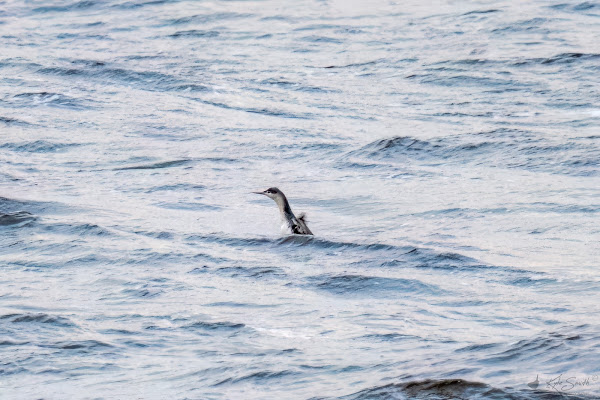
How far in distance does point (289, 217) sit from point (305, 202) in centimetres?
183

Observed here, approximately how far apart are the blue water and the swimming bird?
0.57ft

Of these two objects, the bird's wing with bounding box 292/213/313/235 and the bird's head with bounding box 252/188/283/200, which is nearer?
the bird's wing with bounding box 292/213/313/235

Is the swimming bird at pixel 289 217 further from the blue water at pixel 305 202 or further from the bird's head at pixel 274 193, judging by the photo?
the blue water at pixel 305 202

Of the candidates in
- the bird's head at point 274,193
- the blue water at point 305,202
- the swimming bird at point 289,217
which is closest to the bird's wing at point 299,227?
the swimming bird at point 289,217

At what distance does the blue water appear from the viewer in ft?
30.2

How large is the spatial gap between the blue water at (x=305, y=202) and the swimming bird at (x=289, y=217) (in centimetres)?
17

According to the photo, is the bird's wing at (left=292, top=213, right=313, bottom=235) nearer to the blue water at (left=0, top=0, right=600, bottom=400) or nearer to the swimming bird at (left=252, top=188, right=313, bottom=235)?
the swimming bird at (left=252, top=188, right=313, bottom=235)

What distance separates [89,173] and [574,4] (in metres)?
14.0

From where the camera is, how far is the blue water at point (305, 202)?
9203 mm

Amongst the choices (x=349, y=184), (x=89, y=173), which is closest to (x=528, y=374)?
(x=349, y=184)

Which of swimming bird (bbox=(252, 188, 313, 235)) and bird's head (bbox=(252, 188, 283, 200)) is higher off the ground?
bird's head (bbox=(252, 188, 283, 200))

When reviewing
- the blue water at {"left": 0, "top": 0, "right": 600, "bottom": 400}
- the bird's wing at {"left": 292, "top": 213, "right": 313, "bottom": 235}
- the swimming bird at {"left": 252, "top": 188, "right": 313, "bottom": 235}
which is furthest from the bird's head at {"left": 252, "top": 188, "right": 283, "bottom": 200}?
the bird's wing at {"left": 292, "top": 213, "right": 313, "bottom": 235}

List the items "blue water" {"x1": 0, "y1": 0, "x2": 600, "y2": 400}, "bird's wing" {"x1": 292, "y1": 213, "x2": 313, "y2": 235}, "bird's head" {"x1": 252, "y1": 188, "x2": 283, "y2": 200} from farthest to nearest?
"bird's head" {"x1": 252, "y1": 188, "x2": 283, "y2": 200} → "bird's wing" {"x1": 292, "y1": 213, "x2": 313, "y2": 235} → "blue water" {"x1": 0, "y1": 0, "x2": 600, "y2": 400}

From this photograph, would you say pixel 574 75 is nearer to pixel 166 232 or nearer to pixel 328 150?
pixel 328 150
